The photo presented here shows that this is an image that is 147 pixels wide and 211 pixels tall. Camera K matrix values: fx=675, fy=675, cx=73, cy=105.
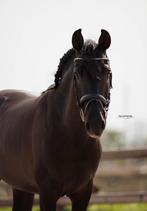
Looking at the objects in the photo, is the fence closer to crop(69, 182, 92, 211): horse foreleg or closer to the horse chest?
crop(69, 182, 92, 211): horse foreleg

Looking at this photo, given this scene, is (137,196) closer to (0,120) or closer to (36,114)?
(0,120)

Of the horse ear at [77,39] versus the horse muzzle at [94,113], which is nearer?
the horse muzzle at [94,113]

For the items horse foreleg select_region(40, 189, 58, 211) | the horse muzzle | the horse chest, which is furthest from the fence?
the horse muzzle

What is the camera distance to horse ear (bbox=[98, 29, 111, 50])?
588 centimetres

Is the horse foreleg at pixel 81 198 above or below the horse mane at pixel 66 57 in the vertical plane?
below

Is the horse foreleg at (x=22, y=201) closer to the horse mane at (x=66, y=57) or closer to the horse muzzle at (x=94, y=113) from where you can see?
the horse mane at (x=66, y=57)

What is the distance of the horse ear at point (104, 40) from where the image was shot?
5.88 meters

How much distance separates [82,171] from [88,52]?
1115mm

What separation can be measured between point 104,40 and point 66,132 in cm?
94

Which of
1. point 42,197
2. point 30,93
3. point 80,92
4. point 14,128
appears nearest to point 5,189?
point 30,93

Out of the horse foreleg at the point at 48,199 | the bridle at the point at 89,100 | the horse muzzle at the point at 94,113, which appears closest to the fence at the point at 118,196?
the horse foreleg at the point at 48,199

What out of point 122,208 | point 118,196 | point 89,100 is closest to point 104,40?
point 89,100

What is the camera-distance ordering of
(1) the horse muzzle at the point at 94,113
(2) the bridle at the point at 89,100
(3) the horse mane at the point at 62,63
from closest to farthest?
1. (1) the horse muzzle at the point at 94,113
2. (2) the bridle at the point at 89,100
3. (3) the horse mane at the point at 62,63

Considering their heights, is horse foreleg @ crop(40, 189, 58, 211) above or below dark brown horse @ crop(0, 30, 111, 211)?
below
